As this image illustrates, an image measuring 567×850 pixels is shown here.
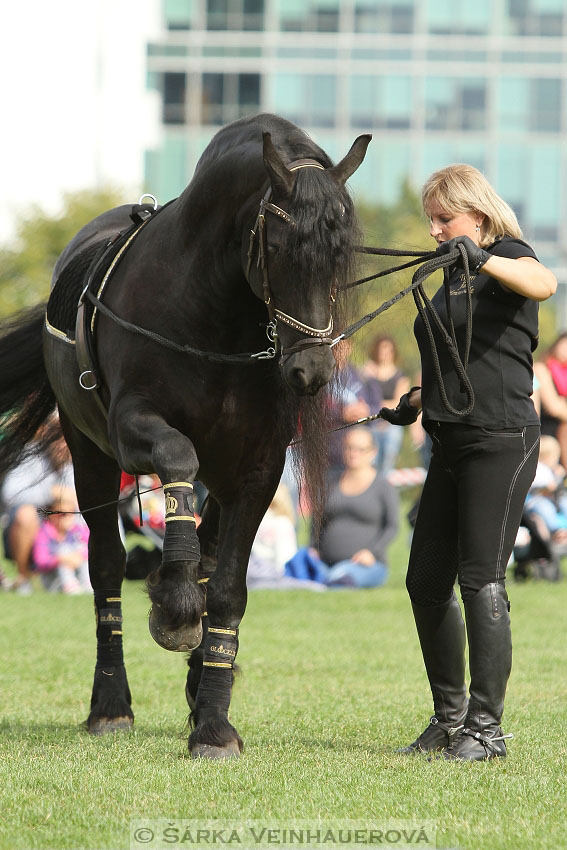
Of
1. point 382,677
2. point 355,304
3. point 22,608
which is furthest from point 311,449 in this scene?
point 22,608

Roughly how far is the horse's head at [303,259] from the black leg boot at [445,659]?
1.31 metres

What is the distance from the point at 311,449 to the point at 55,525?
6726 mm

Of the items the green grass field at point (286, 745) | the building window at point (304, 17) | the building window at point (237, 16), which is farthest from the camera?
the building window at point (237, 16)

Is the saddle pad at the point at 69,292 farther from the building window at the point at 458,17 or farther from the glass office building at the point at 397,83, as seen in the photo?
the building window at the point at 458,17

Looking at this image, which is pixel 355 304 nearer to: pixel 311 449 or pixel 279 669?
pixel 311 449

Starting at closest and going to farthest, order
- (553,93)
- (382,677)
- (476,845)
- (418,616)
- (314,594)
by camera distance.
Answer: (476,845) → (418,616) → (382,677) → (314,594) → (553,93)

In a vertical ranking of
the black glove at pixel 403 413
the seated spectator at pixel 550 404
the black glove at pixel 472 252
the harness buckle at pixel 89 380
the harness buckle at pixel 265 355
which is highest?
the black glove at pixel 472 252

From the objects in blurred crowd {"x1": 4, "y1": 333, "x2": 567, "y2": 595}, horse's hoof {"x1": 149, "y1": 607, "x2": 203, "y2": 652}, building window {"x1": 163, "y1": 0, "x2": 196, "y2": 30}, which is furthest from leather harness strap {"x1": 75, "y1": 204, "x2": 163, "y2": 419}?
building window {"x1": 163, "y1": 0, "x2": 196, "y2": 30}

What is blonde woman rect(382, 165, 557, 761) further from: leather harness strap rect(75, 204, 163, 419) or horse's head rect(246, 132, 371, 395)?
leather harness strap rect(75, 204, 163, 419)

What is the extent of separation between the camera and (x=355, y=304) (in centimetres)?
497

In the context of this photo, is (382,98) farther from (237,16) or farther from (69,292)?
(69,292)

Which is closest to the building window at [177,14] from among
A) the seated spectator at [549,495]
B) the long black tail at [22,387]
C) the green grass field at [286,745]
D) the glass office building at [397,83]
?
the glass office building at [397,83]

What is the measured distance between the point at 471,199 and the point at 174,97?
157 feet

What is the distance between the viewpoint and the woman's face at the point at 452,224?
491cm
